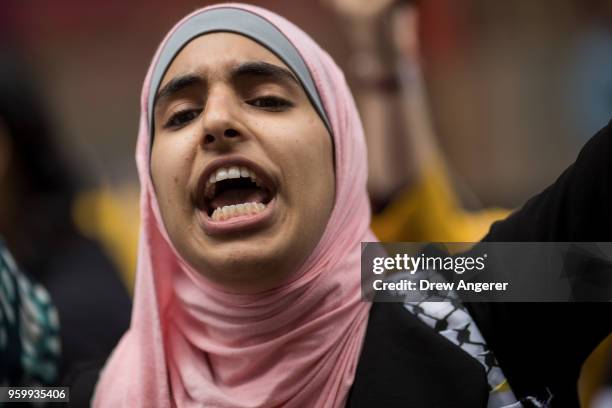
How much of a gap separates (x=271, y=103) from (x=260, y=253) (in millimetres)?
222

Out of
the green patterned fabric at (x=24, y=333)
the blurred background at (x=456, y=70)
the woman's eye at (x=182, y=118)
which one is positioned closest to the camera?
the woman's eye at (x=182, y=118)

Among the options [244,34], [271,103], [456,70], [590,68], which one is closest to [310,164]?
[271,103]

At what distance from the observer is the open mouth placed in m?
1.05

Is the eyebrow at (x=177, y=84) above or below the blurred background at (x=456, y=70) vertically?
below

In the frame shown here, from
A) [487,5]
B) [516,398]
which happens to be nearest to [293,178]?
[516,398]

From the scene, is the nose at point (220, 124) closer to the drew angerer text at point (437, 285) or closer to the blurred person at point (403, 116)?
the drew angerer text at point (437, 285)

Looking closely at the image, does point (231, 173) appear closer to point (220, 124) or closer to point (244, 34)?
point (220, 124)

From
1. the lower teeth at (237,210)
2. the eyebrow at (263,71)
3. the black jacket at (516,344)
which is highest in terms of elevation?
the eyebrow at (263,71)

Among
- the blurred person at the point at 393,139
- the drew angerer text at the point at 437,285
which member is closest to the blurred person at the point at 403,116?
the blurred person at the point at 393,139

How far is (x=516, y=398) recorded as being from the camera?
3.38 ft

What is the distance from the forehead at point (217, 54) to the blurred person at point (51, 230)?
21.1 inches

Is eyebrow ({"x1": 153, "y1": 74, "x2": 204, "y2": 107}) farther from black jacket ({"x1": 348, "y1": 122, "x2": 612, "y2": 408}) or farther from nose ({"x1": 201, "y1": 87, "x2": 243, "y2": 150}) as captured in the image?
black jacket ({"x1": 348, "y1": 122, "x2": 612, "y2": 408})

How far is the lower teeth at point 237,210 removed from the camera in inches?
41.3

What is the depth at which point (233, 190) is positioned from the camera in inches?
43.1
